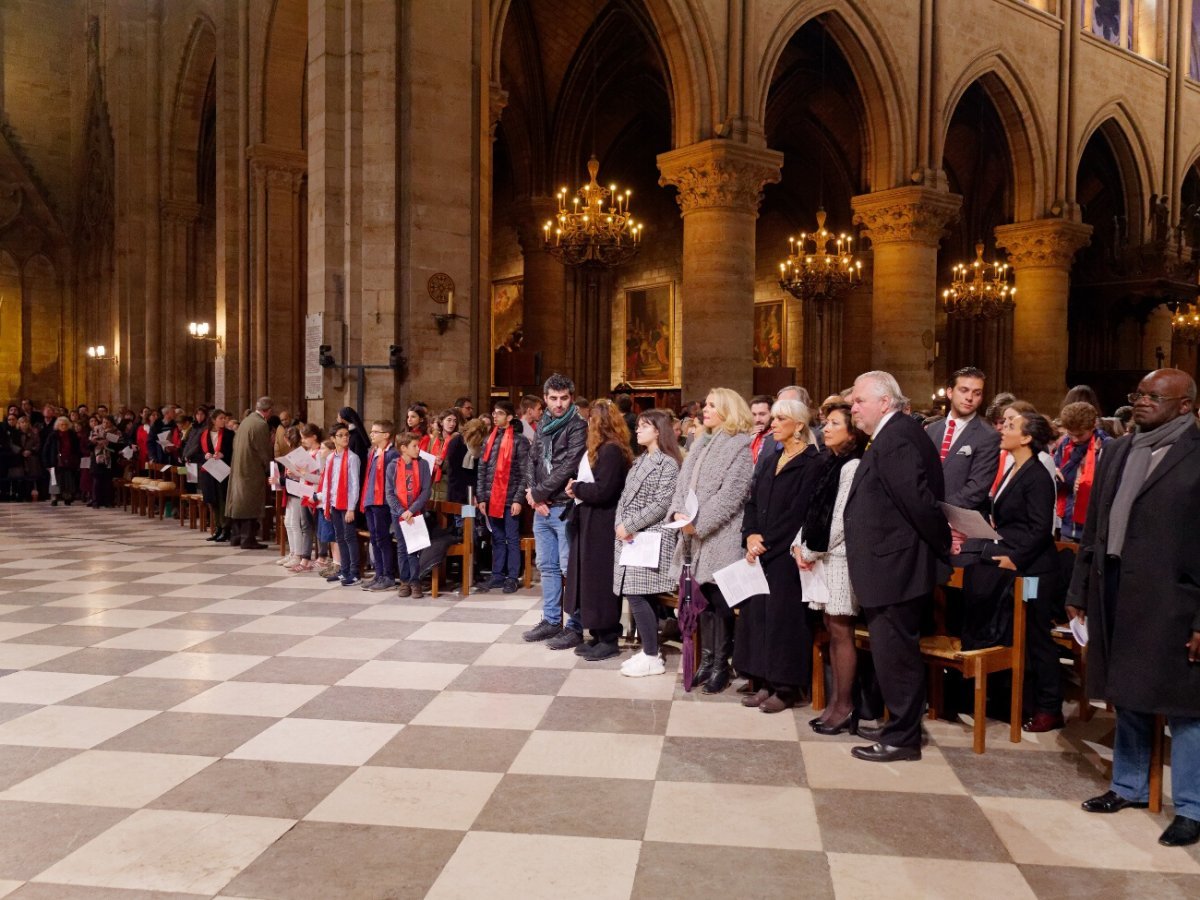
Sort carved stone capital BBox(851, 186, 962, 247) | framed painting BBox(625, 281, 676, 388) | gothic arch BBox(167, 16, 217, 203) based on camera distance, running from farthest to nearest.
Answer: framed painting BBox(625, 281, 676, 388), gothic arch BBox(167, 16, 217, 203), carved stone capital BBox(851, 186, 962, 247)

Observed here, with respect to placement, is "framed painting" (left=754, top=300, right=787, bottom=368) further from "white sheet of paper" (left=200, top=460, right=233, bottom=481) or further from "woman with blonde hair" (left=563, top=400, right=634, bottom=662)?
"woman with blonde hair" (left=563, top=400, right=634, bottom=662)

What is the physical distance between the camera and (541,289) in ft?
74.7

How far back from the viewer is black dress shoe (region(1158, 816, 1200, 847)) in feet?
12.3

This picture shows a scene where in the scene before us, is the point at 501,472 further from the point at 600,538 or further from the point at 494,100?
the point at 494,100

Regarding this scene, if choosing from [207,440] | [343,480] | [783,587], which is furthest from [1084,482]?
[207,440]

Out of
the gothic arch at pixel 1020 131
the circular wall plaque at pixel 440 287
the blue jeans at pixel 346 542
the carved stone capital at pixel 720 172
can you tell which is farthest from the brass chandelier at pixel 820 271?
the blue jeans at pixel 346 542

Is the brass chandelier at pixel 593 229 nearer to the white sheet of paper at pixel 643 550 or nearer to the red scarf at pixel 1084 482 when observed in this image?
the red scarf at pixel 1084 482

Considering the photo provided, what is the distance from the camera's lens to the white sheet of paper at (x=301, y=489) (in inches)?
381

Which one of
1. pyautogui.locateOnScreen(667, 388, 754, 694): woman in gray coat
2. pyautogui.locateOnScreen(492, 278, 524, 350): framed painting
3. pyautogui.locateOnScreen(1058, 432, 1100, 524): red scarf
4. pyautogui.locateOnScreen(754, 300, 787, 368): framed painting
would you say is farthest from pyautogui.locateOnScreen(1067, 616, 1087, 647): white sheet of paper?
pyautogui.locateOnScreen(492, 278, 524, 350): framed painting

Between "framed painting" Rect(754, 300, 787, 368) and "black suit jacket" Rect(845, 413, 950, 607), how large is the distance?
2421 cm

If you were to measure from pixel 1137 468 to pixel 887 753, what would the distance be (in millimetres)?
1719

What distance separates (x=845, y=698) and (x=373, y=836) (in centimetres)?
253

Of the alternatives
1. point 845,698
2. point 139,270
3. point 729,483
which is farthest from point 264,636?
point 139,270

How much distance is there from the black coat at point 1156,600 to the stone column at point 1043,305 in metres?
19.2
